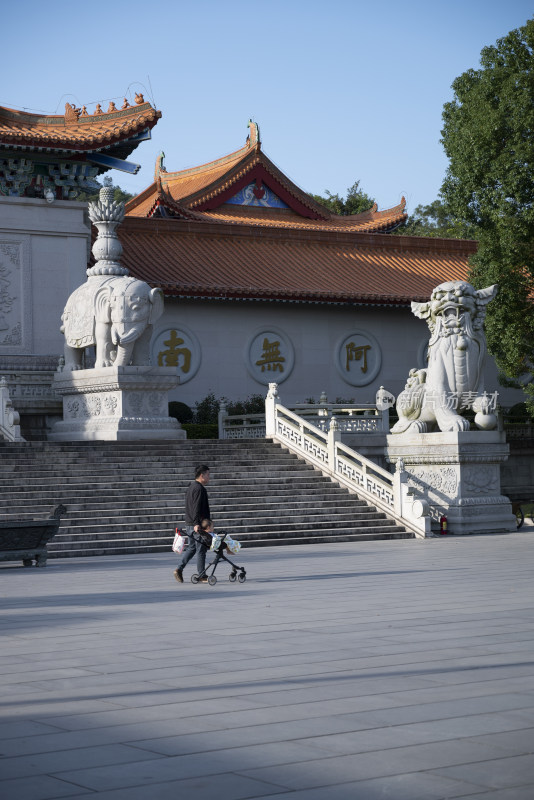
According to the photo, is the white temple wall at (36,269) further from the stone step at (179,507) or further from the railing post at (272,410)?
the stone step at (179,507)

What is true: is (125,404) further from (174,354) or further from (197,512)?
(197,512)

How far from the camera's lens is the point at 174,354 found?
27.1m

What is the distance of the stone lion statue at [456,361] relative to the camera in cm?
1858

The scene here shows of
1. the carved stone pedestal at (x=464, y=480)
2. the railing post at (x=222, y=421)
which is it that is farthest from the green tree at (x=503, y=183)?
the railing post at (x=222, y=421)

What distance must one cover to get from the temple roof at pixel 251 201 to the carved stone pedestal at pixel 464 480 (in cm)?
1365

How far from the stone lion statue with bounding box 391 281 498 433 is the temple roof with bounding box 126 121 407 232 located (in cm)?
1264

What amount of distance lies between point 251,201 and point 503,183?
42.9ft

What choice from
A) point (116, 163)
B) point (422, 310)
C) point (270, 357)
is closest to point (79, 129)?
point (116, 163)

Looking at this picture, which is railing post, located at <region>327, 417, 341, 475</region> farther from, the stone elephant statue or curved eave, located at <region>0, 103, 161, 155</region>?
curved eave, located at <region>0, 103, 161, 155</region>

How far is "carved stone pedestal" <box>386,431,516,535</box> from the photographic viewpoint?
18.1 meters

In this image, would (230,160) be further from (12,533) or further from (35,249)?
(12,533)

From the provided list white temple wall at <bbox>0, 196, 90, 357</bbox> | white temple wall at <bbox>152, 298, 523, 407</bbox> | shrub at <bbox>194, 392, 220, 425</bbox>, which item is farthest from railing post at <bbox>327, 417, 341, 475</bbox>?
white temple wall at <bbox>0, 196, 90, 357</bbox>

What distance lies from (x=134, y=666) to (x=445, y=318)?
12976 mm

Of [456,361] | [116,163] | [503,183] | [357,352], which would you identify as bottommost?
[456,361]
